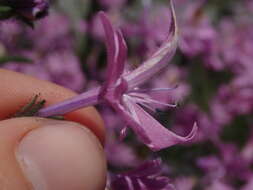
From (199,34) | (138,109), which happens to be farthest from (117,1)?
(138,109)

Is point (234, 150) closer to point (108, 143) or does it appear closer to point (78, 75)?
point (108, 143)

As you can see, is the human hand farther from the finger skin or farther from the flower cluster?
the flower cluster

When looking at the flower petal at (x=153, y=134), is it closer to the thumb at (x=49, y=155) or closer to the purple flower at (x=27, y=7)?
the thumb at (x=49, y=155)

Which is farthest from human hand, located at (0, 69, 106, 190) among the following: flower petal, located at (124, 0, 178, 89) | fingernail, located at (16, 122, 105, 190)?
flower petal, located at (124, 0, 178, 89)

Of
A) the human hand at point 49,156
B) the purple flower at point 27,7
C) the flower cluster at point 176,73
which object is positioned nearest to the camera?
the human hand at point 49,156

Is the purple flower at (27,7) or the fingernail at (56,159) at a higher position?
the purple flower at (27,7)

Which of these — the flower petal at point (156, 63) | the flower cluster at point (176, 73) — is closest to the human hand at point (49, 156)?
the flower petal at point (156, 63)
